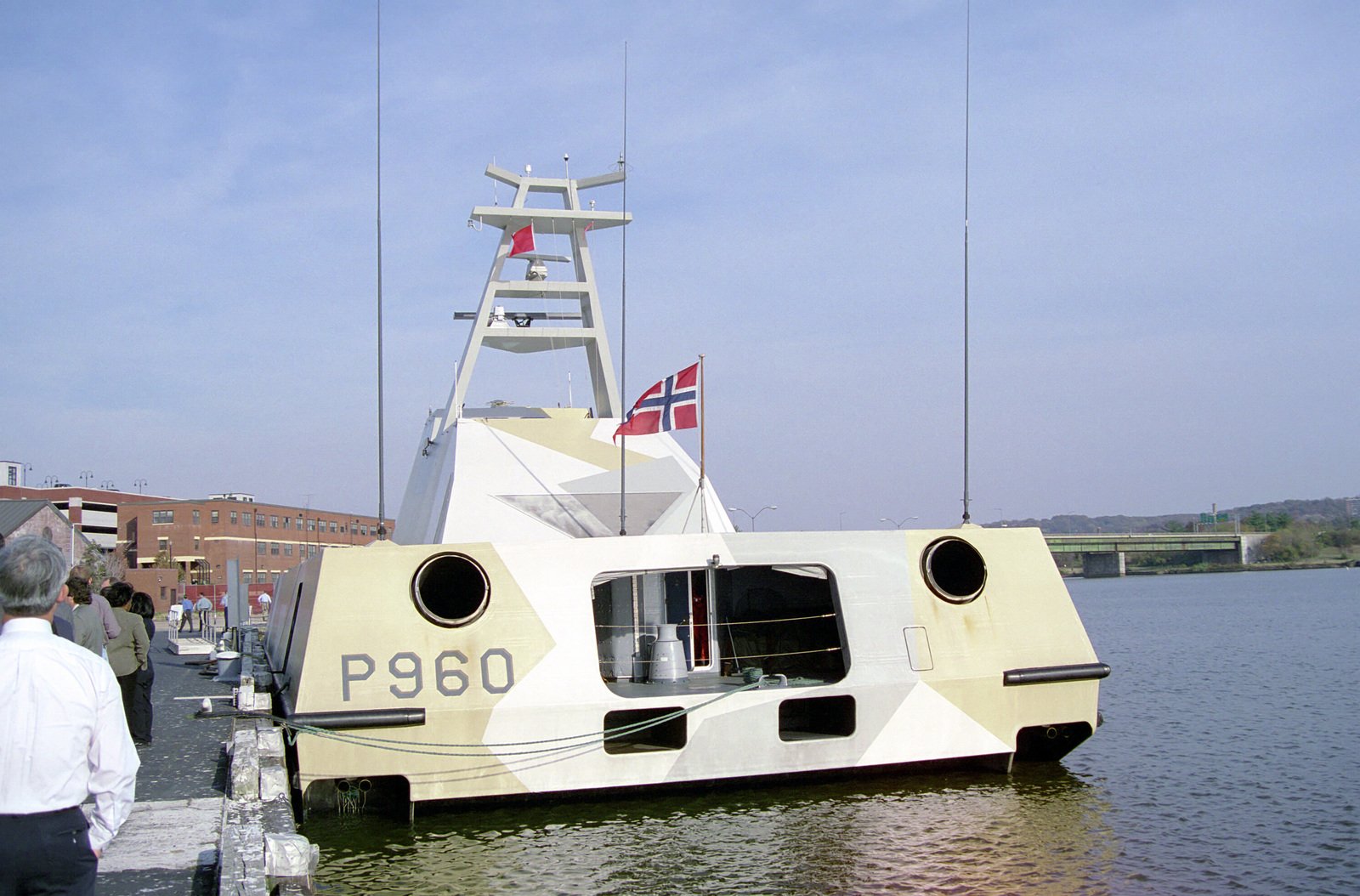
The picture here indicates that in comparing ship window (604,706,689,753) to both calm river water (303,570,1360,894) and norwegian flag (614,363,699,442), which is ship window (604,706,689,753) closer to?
calm river water (303,570,1360,894)

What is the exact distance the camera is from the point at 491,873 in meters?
7.89

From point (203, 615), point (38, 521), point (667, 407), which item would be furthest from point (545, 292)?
point (38, 521)

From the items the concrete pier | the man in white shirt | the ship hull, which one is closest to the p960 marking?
the ship hull

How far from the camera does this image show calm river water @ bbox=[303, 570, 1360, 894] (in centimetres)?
Result: 770

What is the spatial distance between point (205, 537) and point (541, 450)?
55.4m

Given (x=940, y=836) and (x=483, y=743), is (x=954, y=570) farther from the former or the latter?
(x=483, y=743)

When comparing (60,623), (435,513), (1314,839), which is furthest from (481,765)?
(1314,839)

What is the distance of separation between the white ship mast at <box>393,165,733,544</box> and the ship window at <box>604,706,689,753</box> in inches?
79.6

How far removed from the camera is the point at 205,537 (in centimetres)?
Result: 6344

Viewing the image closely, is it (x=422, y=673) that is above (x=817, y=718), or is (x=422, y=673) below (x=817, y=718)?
above

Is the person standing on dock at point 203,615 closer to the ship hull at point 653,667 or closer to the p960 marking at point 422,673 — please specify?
the ship hull at point 653,667

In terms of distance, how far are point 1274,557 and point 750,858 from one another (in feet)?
336

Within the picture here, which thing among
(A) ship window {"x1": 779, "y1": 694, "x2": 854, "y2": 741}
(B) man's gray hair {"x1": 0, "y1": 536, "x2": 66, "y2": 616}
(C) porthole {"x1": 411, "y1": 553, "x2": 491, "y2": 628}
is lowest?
(A) ship window {"x1": 779, "y1": 694, "x2": 854, "y2": 741}

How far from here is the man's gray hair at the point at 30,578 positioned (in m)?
3.29
